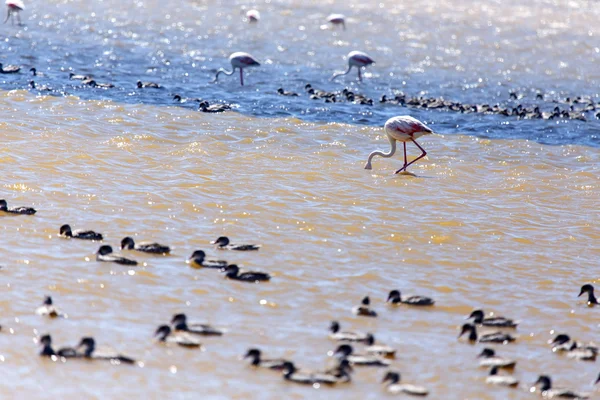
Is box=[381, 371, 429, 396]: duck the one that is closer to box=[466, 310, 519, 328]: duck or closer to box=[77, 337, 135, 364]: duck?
box=[466, 310, 519, 328]: duck

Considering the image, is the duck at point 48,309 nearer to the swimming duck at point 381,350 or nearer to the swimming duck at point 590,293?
the swimming duck at point 381,350

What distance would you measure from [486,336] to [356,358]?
1667 mm

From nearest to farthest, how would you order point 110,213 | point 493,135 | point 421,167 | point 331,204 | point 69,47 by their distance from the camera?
point 110,213 → point 331,204 → point 421,167 → point 493,135 → point 69,47

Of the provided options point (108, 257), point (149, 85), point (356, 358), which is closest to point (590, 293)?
point (356, 358)

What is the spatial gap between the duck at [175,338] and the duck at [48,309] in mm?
1130

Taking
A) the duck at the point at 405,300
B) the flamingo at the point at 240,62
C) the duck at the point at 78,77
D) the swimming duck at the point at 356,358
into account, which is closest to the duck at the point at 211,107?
the duck at the point at 78,77

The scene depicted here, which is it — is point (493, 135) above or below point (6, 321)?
above

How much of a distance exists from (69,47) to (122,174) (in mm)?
13983

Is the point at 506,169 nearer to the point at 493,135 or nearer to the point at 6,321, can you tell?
the point at 493,135

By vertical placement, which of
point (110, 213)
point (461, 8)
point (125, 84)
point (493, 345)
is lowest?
point (493, 345)

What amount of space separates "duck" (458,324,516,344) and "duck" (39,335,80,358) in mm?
3906

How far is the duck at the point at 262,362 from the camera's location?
891cm

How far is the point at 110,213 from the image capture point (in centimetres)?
1312

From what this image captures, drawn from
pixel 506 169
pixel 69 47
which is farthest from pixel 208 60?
pixel 506 169
